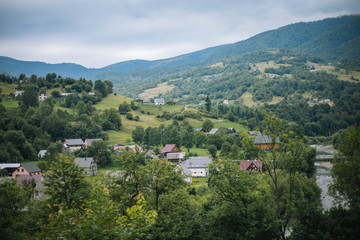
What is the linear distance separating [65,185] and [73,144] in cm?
7275

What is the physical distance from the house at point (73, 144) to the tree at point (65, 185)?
7041 centimetres

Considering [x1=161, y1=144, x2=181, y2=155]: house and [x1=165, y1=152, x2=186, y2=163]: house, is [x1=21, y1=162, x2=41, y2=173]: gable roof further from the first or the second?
[x1=161, y1=144, x2=181, y2=155]: house

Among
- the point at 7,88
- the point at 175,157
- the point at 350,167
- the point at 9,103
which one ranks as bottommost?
the point at 175,157

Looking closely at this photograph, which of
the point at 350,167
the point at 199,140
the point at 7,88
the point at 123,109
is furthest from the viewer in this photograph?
the point at 123,109

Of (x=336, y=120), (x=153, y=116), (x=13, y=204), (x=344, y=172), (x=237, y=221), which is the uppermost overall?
(x=344, y=172)

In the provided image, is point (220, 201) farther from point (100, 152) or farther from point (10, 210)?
point (100, 152)

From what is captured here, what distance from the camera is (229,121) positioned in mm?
134875

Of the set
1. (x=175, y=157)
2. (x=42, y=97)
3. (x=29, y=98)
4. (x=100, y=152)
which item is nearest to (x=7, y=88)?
(x=42, y=97)

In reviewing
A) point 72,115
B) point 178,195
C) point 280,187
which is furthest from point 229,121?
point 178,195

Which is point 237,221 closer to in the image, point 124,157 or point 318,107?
point 124,157

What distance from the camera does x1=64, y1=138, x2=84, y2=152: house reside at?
89.5 m

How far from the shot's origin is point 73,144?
296 feet

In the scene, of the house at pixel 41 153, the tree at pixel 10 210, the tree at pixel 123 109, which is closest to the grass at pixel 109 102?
the tree at pixel 123 109

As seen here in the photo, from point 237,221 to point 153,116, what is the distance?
117 m
